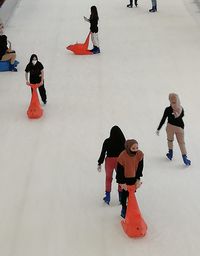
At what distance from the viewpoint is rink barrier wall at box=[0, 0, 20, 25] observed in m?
15.0

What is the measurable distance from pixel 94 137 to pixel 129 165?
2.77 meters

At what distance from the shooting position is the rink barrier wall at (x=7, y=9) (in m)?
15.0

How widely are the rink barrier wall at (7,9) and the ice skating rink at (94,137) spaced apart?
0.77 m

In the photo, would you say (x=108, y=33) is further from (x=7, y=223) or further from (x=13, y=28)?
(x=7, y=223)

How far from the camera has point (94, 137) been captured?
8.03 metres

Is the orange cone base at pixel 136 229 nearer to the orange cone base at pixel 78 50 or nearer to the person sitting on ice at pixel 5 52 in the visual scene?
the person sitting on ice at pixel 5 52

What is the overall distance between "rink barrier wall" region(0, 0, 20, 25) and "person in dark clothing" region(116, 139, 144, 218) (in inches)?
417

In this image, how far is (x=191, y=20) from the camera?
14633mm

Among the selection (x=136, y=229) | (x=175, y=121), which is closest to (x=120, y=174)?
(x=136, y=229)

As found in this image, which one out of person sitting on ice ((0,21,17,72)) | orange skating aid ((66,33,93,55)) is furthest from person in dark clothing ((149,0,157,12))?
person sitting on ice ((0,21,17,72))

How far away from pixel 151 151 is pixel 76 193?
1.66m

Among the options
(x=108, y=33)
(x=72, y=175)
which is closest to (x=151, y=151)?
(x=72, y=175)

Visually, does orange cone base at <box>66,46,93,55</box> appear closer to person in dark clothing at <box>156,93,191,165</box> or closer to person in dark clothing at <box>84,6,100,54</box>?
person in dark clothing at <box>84,6,100,54</box>

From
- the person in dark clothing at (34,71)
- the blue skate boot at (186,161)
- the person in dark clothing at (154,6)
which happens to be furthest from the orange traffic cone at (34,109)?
the person in dark clothing at (154,6)
